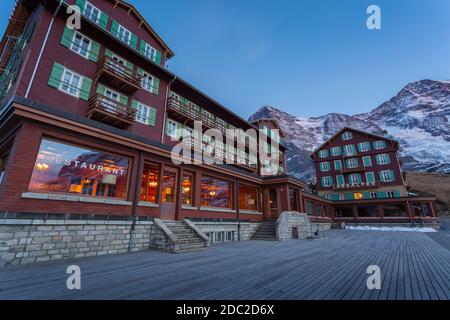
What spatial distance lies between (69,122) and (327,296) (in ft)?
32.8

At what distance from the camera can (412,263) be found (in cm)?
707

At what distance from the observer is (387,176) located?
123 feet

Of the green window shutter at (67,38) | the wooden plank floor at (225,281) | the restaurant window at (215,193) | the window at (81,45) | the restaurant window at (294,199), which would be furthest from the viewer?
the restaurant window at (294,199)

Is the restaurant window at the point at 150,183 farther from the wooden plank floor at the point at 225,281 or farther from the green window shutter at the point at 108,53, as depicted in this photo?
the green window shutter at the point at 108,53

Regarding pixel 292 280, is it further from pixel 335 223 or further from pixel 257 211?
pixel 335 223

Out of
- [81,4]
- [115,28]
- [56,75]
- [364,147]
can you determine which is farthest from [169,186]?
[364,147]

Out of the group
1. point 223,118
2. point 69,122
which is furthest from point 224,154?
point 69,122

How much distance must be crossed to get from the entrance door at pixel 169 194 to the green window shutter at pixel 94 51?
31.2ft

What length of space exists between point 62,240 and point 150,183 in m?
4.92

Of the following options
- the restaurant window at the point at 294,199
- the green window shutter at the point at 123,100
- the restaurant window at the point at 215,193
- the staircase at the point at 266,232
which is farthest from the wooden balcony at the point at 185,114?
the staircase at the point at 266,232

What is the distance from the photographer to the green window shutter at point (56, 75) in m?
11.8

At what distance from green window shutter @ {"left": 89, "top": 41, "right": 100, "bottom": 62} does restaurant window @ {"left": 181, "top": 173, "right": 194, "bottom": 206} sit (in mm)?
10219

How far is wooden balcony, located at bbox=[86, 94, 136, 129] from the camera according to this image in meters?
12.9

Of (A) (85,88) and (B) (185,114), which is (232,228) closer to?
(B) (185,114)
